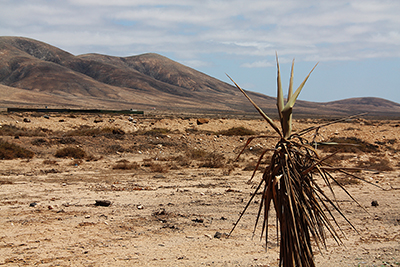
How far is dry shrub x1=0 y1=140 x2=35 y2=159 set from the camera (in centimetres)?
1540

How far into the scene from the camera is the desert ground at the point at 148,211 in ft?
19.9

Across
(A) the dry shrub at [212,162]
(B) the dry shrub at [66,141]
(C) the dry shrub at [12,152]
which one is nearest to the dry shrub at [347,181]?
(A) the dry shrub at [212,162]

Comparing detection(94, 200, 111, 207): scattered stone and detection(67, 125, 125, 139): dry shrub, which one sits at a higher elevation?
detection(67, 125, 125, 139): dry shrub

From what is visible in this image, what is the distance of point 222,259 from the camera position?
600 cm

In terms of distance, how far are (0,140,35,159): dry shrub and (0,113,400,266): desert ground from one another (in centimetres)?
16

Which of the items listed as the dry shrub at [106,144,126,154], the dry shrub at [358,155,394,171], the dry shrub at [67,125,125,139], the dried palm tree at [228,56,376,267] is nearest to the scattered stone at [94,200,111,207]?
the dried palm tree at [228,56,376,267]

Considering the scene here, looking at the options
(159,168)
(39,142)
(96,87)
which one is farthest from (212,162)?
(96,87)

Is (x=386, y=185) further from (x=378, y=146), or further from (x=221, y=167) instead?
(x=378, y=146)

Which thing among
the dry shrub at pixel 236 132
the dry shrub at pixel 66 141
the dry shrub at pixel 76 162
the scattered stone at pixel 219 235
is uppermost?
the dry shrub at pixel 236 132

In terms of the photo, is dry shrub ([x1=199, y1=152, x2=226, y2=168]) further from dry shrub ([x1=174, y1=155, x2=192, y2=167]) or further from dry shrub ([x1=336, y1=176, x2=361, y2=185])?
dry shrub ([x1=336, y1=176, x2=361, y2=185])

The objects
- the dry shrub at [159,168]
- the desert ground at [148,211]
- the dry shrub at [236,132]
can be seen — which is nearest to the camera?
the desert ground at [148,211]

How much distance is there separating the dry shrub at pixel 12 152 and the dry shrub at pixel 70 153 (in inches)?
44.8

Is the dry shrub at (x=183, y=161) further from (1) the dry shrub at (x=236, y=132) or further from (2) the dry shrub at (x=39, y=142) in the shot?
(1) the dry shrub at (x=236, y=132)

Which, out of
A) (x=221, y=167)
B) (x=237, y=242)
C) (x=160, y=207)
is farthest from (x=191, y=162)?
(x=237, y=242)
